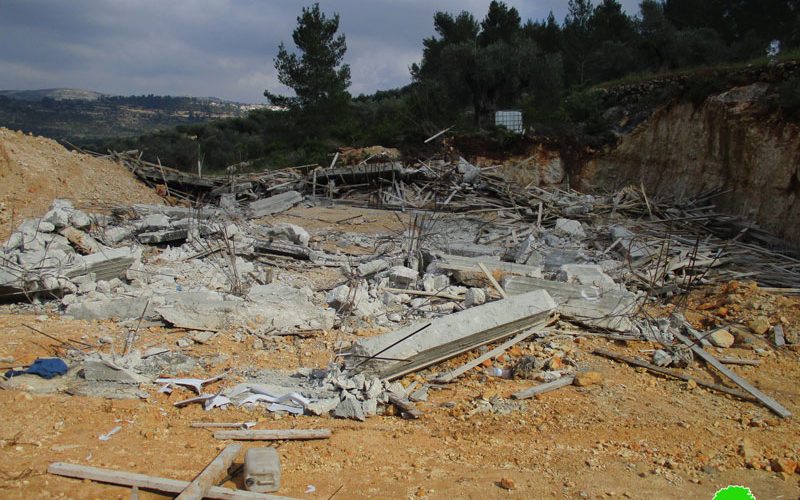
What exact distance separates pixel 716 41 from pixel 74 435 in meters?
27.5

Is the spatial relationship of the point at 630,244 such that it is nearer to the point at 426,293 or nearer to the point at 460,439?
the point at 426,293

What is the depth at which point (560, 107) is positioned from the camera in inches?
767

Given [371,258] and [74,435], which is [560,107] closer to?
[371,258]

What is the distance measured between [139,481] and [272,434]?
926 mm

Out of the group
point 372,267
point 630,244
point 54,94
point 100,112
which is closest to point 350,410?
point 372,267

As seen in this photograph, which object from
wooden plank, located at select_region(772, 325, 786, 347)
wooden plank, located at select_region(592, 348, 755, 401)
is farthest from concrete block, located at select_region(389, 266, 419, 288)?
wooden plank, located at select_region(772, 325, 786, 347)

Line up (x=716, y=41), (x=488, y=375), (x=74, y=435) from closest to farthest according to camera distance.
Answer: (x=74, y=435) → (x=488, y=375) → (x=716, y=41)

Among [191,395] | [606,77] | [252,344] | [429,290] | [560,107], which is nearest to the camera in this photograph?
[191,395]

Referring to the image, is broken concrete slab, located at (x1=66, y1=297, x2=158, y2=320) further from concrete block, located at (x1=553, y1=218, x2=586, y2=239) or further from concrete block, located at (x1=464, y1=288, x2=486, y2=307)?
concrete block, located at (x1=553, y1=218, x2=586, y2=239)

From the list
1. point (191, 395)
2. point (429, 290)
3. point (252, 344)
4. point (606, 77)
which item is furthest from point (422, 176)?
point (606, 77)

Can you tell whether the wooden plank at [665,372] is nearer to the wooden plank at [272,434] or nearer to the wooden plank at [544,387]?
the wooden plank at [544,387]

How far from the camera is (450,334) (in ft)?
17.4

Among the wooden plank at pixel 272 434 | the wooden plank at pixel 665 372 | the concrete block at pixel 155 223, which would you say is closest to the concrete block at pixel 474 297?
the wooden plank at pixel 665 372

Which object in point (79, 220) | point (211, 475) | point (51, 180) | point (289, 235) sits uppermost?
point (51, 180)
